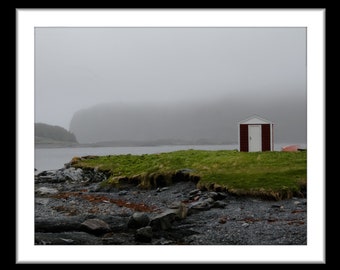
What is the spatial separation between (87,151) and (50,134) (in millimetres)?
511

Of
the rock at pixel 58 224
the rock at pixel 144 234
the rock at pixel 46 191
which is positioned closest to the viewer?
the rock at pixel 144 234

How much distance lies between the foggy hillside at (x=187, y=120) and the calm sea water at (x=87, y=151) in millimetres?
85

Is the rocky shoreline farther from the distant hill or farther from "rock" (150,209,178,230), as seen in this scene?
the distant hill

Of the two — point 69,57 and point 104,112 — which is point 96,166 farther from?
point 69,57

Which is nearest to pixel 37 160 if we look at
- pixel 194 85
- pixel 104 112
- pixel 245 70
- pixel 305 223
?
pixel 104 112

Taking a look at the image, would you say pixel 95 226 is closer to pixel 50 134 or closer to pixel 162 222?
pixel 162 222

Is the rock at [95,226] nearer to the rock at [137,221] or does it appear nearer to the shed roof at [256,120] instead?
the rock at [137,221]

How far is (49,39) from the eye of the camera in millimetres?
5809

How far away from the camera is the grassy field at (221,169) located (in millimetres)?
5684

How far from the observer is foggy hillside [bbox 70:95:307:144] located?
571cm

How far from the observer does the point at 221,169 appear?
5.79 metres

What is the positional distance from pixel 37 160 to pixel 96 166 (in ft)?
2.43

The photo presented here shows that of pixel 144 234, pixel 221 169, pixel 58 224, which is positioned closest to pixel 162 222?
pixel 144 234

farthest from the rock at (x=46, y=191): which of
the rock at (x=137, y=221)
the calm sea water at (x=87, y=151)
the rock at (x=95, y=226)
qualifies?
the rock at (x=137, y=221)
